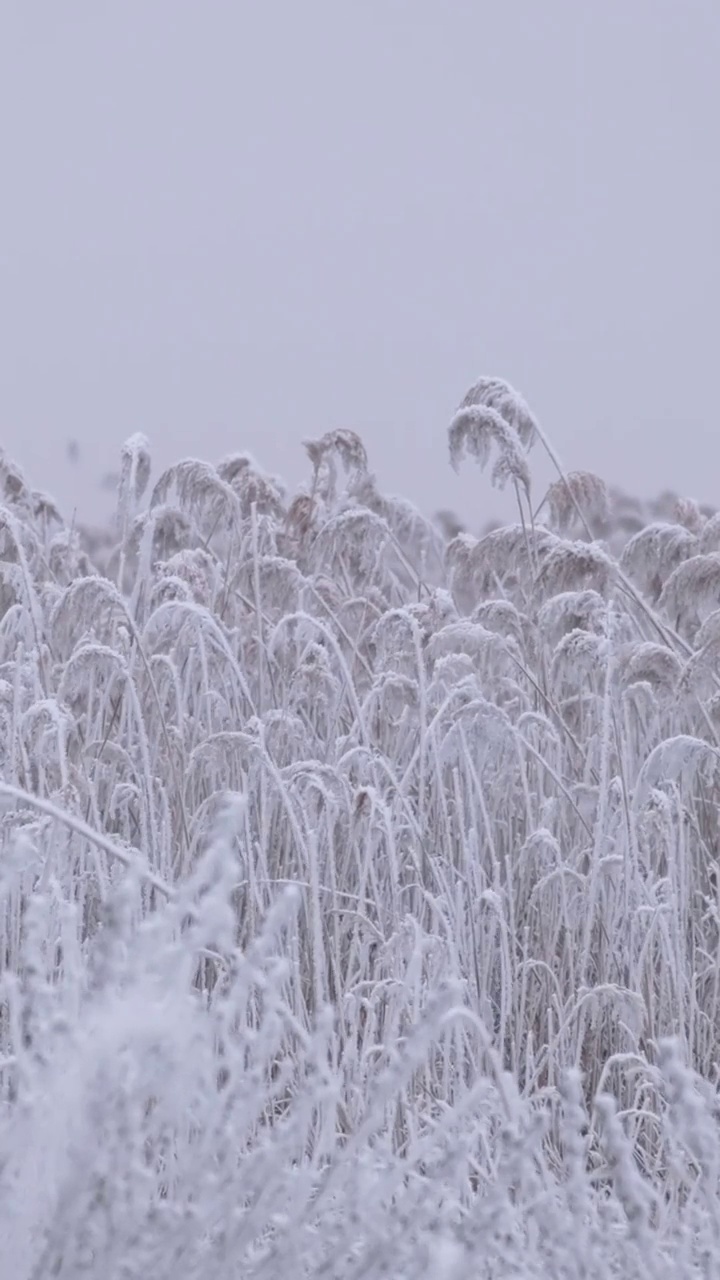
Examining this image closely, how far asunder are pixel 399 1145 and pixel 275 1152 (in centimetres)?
133

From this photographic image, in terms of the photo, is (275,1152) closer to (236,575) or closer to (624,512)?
(236,575)

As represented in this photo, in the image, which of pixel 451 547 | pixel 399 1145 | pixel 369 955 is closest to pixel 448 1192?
pixel 399 1145

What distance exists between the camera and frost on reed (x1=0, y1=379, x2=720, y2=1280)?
47.2 inches

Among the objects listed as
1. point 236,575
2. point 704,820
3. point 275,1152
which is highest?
point 236,575

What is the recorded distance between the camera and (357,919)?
2.79 m

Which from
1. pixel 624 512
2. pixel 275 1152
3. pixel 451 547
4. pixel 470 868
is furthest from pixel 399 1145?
pixel 624 512

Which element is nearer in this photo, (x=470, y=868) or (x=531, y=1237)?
(x=531, y=1237)

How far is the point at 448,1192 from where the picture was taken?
145 centimetres

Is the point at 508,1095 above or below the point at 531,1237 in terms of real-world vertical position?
above

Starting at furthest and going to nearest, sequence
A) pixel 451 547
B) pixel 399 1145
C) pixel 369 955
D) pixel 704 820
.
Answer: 1. pixel 451 547
2. pixel 704 820
3. pixel 369 955
4. pixel 399 1145

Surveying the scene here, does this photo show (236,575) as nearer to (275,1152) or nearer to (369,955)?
(369,955)

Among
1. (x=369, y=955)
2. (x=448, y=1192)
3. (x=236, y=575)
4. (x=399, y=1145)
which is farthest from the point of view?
(x=236, y=575)

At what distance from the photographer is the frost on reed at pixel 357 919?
3.93ft

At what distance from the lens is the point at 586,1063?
2896 mm
